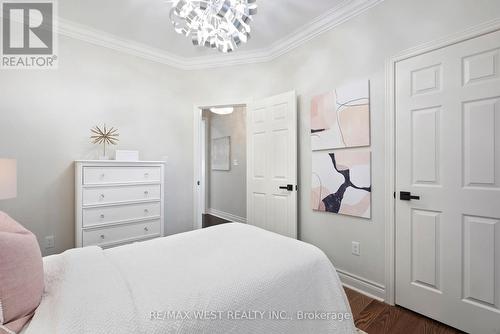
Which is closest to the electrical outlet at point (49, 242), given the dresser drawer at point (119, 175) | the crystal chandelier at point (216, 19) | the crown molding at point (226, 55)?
the dresser drawer at point (119, 175)

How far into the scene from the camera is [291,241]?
4.96 ft

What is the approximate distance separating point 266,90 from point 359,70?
1.22 m

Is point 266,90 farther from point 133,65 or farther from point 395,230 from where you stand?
point 395,230

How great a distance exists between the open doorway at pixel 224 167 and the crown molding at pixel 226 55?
112 cm

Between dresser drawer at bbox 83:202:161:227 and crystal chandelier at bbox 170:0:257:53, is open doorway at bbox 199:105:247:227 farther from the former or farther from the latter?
crystal chandelier at bbox 170:0:257:53

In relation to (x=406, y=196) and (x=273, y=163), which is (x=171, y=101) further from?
(x=406, y=196)

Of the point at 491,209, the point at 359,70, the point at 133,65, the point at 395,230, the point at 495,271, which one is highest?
the point at 133,65

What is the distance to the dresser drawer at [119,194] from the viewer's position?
89.6 inches

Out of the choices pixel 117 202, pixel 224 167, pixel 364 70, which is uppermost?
pixel 364 70

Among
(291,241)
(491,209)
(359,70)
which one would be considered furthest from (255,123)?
(491,209)

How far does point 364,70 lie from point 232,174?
3258 mm

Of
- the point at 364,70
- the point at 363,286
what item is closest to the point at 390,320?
the point at 363,286

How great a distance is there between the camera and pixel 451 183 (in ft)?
5.46

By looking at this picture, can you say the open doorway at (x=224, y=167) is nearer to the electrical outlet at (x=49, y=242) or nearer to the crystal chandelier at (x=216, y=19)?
the electrical outlet at (x=49, y=242)
